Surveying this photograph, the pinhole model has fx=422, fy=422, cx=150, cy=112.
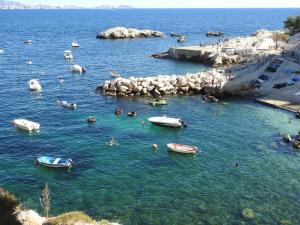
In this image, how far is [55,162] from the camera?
51812 millimetres

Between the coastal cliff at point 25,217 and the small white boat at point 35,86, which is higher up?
the coastal cliff at point 25,217

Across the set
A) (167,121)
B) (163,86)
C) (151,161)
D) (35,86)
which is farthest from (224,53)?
(151,161)

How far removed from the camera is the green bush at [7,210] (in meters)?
28.9

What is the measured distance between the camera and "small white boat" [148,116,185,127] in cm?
6706

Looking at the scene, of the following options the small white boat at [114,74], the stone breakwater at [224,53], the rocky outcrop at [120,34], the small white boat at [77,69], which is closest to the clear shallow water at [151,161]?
the small white boat at [114,74]

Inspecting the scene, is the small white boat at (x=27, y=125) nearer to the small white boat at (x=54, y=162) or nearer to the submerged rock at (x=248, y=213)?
the small white boat at (x=54, y=162)

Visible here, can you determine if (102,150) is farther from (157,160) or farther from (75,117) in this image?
(75,117)

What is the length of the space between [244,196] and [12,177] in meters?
26.7

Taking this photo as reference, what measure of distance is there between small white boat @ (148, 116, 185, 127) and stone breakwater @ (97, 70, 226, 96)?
18.6 meters

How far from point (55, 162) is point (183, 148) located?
17.1 m

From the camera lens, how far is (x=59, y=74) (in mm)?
106938

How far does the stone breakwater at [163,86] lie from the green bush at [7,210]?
183 feet

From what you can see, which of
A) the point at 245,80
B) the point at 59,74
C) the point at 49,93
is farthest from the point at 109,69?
the point at 245,80

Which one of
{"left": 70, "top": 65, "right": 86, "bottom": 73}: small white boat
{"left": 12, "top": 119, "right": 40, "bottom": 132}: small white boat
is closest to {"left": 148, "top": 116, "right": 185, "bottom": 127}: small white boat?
{"left": 12, "top": 119, "right": 40, "bottom": 132}: small white boat
